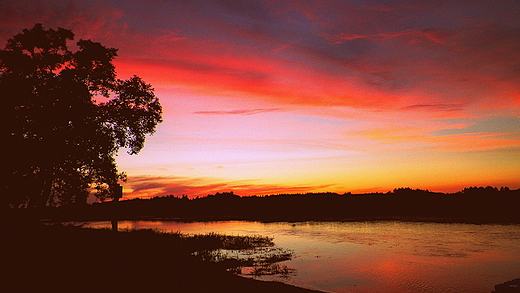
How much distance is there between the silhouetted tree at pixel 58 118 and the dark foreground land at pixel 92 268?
598cm

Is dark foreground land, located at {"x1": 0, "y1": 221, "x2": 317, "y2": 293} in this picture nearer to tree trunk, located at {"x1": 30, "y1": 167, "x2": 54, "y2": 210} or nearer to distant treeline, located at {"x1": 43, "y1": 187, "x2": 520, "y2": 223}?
tree trunk, located at {"x1": 30, "y1": 167, "x2": 54, "y2": 210}

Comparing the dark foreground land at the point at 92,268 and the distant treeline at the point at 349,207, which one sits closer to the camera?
the dark foreground land at the point at 92,268

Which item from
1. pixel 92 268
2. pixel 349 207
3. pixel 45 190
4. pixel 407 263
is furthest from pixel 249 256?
pixel 349 207

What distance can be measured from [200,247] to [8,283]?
64.5 ft

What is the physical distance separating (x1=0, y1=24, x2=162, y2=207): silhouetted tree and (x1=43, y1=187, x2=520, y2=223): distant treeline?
30817 mm

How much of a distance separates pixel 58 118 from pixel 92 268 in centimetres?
1289

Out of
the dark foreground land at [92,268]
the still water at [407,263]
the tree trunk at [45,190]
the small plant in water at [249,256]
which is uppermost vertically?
the tree trunk at [45,190]

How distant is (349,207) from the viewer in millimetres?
100688

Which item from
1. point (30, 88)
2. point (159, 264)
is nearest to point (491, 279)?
point (159, 264)

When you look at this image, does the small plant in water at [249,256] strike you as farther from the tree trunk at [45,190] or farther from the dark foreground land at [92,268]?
the tree trunk at [45,190]

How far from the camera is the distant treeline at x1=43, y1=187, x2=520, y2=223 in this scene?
235 ft

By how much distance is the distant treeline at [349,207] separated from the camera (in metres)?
71.8

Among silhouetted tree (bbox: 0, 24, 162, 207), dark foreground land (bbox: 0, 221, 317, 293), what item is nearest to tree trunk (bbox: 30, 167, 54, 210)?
silhouetted tree (bbox: 0, 24, 162, 207)

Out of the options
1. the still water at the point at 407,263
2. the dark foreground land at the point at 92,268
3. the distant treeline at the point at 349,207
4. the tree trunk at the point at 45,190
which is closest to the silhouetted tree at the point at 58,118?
the tree trunk at the point at 45,190
